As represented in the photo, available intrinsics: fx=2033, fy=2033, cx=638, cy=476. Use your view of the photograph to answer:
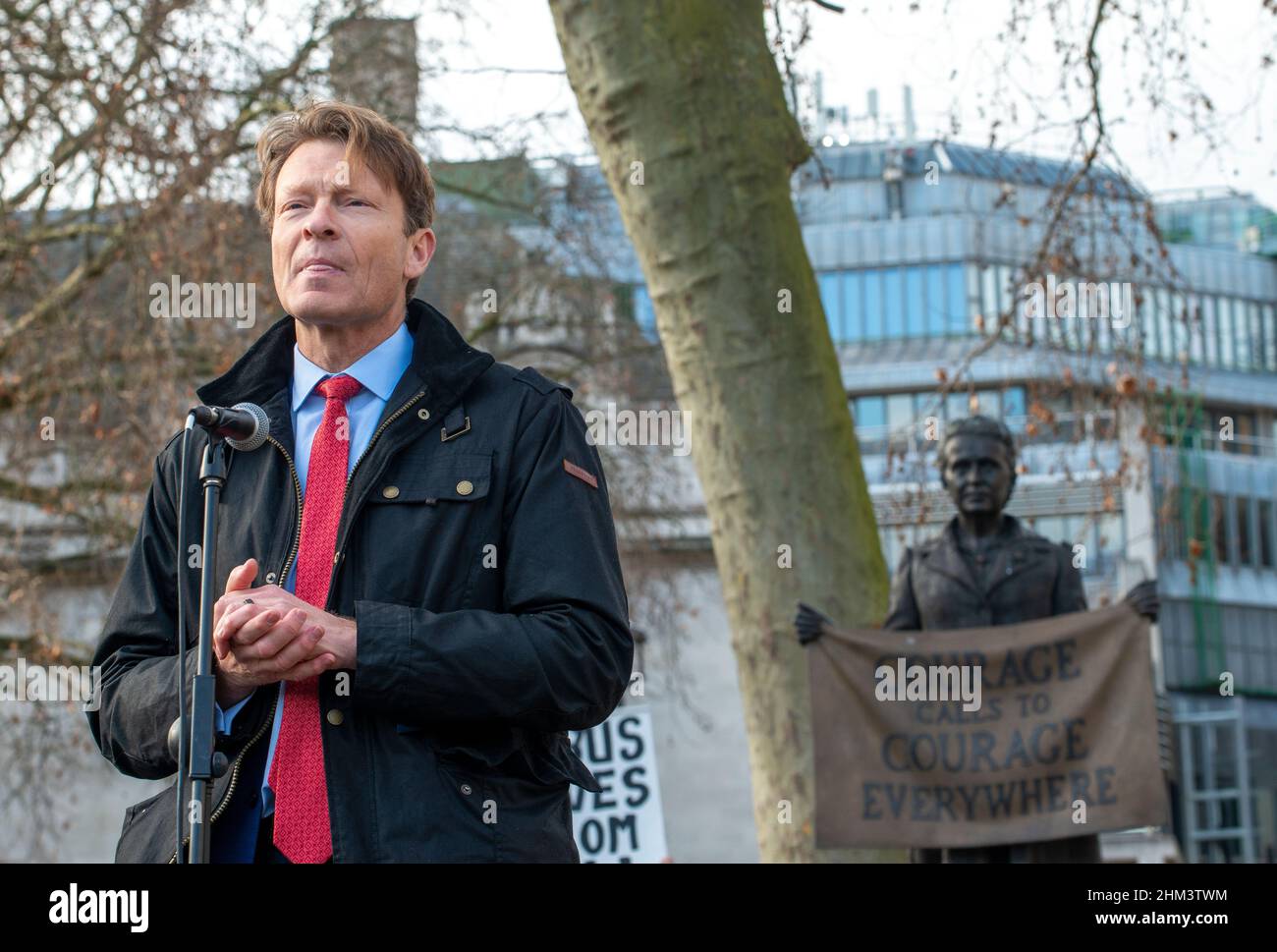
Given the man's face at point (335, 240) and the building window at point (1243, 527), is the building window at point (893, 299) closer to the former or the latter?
the building window at point (1243, 527)

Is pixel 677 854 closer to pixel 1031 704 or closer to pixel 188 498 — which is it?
pixel 1031 704

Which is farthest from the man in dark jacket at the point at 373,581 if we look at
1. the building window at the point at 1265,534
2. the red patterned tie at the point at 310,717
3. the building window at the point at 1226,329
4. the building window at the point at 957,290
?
the building window at the point at 1226,329

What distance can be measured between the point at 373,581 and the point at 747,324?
5837mm

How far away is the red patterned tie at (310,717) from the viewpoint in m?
3.09

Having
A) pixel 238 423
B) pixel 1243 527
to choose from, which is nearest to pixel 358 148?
pixel 238 423

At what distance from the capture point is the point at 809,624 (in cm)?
838

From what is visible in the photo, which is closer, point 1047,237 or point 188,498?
point 188,498

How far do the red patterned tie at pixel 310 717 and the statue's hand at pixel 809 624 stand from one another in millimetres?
5183

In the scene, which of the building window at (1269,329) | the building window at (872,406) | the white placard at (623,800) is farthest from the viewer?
the building window at (1269,329)

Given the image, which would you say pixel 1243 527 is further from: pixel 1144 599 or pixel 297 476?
pixel 297 476

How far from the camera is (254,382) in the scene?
3.49m

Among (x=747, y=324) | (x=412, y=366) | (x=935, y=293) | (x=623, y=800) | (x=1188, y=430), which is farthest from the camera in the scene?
Answer: (x=935, y=293)
